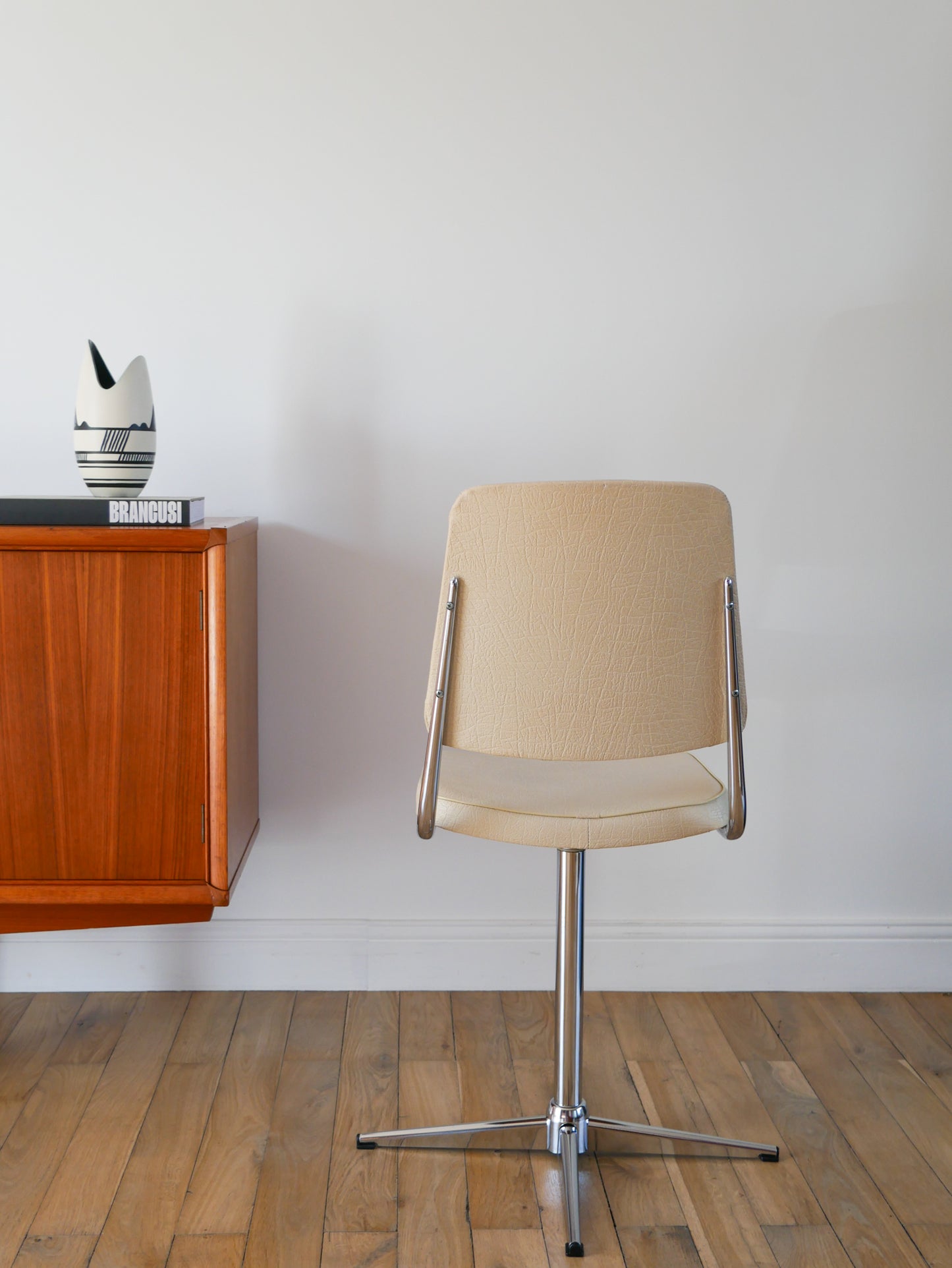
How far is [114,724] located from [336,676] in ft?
1.81

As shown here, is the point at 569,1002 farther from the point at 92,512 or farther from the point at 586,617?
the point at 92,512

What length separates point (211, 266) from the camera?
6.72 ft

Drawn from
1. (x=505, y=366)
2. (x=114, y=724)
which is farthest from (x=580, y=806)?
(x=505, y=366)

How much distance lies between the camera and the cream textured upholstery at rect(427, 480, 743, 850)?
1.36 meters

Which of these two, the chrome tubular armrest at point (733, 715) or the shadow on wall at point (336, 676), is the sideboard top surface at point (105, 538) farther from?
the chrome tubular armrest at point (733, 715)

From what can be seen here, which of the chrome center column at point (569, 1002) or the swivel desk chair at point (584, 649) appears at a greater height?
the swivel desk chair at point (584, 649)

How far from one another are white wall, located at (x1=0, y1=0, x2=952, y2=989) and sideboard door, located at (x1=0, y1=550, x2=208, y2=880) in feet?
1.51

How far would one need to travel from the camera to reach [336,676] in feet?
7.09

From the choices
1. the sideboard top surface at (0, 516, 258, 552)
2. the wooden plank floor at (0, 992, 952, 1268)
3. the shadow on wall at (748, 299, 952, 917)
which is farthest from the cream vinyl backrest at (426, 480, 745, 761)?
the shadow on wall at (748, 299, 952, 917)

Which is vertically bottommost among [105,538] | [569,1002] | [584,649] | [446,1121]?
[446,1121]

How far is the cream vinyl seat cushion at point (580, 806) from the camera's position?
1431 millimetres

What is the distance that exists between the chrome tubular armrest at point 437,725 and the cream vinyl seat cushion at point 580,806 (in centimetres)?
3

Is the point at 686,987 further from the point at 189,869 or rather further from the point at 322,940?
the point at 189,869

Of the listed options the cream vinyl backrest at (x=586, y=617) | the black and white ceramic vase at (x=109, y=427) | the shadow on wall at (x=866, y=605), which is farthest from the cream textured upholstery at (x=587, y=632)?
the shadow on wall at (x=866, y=605)
